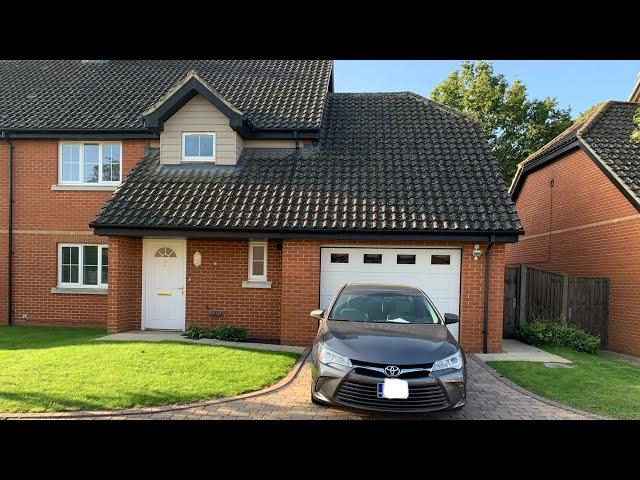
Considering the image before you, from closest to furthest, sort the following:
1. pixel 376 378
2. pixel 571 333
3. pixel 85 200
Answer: pixel 376 378, pixel 571 333, pixel 85 200

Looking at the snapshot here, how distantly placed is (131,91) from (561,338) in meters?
13.9

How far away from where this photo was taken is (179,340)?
9.51 m

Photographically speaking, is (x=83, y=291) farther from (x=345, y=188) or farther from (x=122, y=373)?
(x=345, y=188)

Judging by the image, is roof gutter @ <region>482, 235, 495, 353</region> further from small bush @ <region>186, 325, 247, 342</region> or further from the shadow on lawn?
the shadow on lawn

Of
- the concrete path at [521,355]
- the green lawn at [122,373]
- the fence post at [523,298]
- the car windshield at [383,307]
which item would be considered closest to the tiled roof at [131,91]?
the green lawn at [122,373]

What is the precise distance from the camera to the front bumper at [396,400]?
492 cm

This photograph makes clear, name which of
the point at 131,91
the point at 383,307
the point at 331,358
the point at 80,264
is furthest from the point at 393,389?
the point at 131,91

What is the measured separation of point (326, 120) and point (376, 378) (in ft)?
32.0

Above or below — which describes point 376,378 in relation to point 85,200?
below

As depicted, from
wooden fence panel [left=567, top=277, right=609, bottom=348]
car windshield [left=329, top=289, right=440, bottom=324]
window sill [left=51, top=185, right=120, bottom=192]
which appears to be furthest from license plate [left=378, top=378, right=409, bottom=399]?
window sill [left=51, top=185, right=120, bottom=192]

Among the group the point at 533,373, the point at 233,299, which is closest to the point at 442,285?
the point at 533,373

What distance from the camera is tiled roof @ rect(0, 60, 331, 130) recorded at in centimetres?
1230

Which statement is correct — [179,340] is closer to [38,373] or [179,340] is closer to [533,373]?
[38,373]

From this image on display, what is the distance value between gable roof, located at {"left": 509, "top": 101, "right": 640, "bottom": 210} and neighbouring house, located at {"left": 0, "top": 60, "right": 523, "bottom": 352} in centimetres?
310
